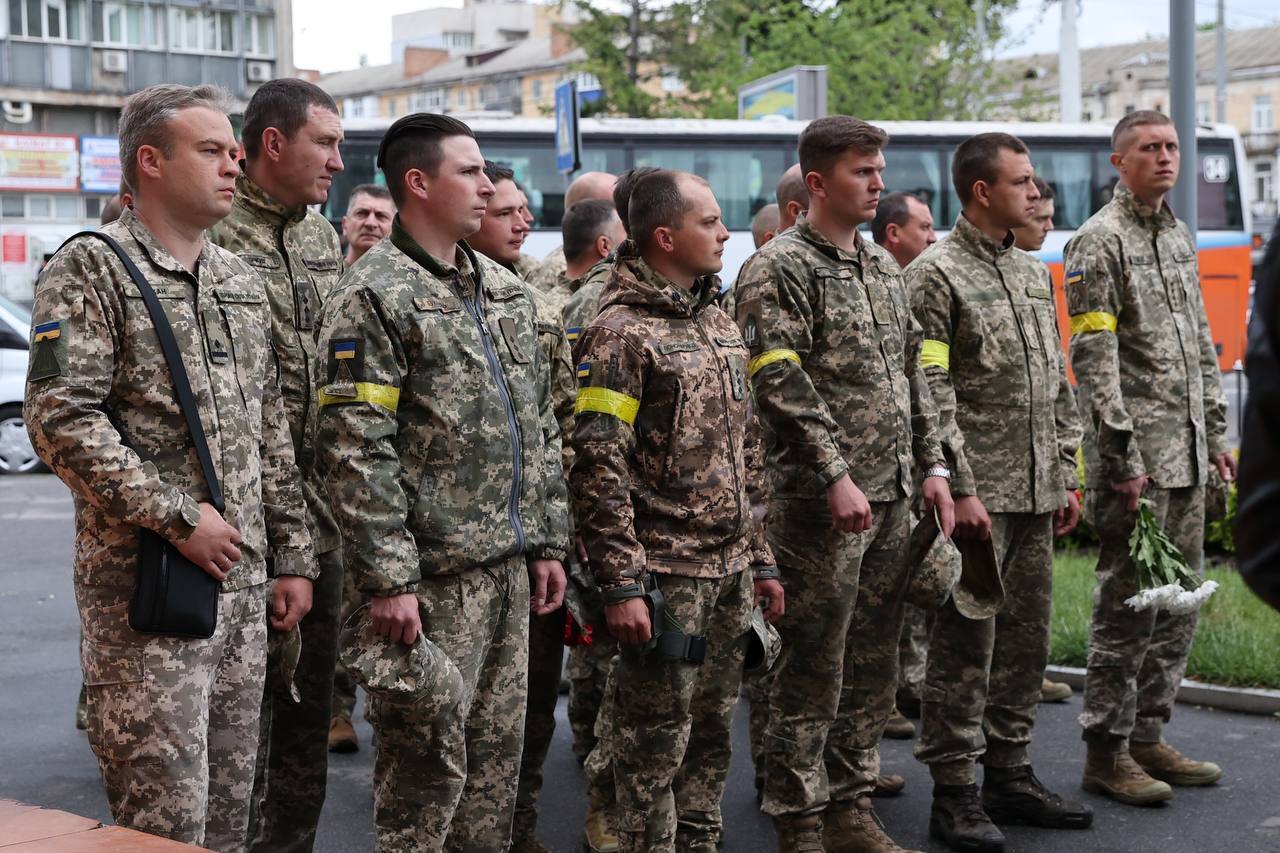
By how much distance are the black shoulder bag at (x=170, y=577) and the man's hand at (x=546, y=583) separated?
857mm

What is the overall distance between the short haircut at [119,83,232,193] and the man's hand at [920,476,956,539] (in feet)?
8.13

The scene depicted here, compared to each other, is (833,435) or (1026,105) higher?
(1026,105)

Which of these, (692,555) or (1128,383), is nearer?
(692,555)

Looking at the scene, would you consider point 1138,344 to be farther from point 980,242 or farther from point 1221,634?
point 1221,634

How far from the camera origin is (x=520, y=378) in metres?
3.95

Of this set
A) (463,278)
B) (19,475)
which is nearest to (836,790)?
(463,278)

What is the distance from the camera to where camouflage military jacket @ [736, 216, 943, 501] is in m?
4.77

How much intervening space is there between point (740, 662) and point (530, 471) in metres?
0.91

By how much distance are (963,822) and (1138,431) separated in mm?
1577

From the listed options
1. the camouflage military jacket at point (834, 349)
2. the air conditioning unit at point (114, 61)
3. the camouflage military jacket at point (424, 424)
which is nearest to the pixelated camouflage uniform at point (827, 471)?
the camouflage military jacket at point (834, 349)

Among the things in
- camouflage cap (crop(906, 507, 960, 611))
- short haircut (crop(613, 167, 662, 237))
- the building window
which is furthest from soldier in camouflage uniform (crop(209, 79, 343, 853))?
the building window

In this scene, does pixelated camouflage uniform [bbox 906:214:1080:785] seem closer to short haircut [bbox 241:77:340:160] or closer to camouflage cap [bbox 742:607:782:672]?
camouflage cap [bbox 742:607:782:672]

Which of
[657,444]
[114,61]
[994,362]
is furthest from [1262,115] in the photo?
[657,444]

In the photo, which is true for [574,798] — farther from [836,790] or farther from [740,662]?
[740,662]
